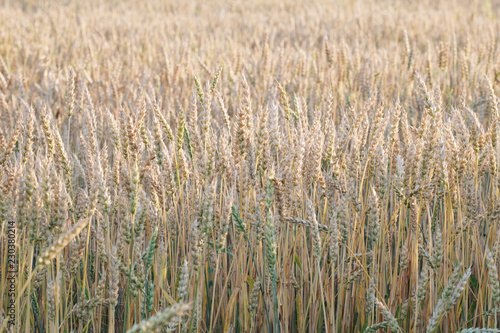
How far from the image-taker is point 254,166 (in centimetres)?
156

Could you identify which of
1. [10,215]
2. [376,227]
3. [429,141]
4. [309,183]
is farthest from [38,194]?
[429,141]

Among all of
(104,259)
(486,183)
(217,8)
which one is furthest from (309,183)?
(217,8)

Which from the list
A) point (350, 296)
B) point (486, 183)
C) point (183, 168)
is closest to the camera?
point (183, 168)

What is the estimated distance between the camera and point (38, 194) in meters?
1.29

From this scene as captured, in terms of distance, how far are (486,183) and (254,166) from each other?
1465mm

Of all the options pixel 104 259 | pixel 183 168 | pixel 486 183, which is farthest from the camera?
pixel 486 183

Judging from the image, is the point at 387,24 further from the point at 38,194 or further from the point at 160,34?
the point at 38,194

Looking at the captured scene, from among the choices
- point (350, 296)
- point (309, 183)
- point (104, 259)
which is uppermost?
point (309, 183)

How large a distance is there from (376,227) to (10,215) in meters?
0.99

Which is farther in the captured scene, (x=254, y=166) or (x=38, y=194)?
(x=254, y=166)

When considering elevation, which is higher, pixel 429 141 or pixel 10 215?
pixel 429 141

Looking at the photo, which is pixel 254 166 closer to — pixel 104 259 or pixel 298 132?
pixel 298 132

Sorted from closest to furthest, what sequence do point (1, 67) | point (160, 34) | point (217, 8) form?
point (1, 67) < point (160, 34) < point (217, 8)

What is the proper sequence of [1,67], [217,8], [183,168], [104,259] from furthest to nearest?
[217,8] → [1,67] → [183,168] → [104,259]
